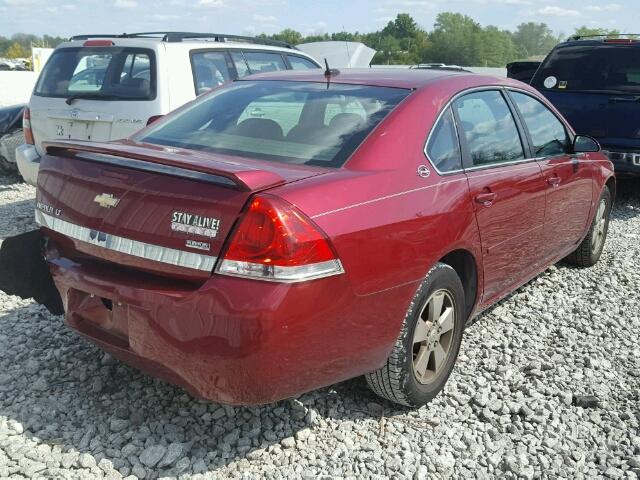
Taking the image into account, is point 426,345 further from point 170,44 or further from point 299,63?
point 299,63

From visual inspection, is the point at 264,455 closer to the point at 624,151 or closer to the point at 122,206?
the point at 122,206

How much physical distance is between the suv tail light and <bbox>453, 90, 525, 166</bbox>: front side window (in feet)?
4.70

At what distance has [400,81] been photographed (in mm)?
3559

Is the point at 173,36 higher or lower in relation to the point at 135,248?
higher

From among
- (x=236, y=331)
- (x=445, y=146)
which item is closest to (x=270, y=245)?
(x=236, y=331)

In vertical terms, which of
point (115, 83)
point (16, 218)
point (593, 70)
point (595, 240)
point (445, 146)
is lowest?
point (16, 218)

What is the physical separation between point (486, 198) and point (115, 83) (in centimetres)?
382

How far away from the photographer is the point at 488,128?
3859mm

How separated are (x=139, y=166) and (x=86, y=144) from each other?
468mm

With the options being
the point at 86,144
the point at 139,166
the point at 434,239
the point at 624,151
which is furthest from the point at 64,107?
the point at 624,151

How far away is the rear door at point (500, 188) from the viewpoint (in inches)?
139

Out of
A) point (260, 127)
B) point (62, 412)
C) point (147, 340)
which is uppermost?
point (260, 127)

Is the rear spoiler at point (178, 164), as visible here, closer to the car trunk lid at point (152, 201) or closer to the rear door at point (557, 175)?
the car trunk lid at point (152, 201)

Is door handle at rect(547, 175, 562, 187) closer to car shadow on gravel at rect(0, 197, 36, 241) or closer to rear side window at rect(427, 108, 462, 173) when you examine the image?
rear side window at rect(427, 108, 462, 173)
